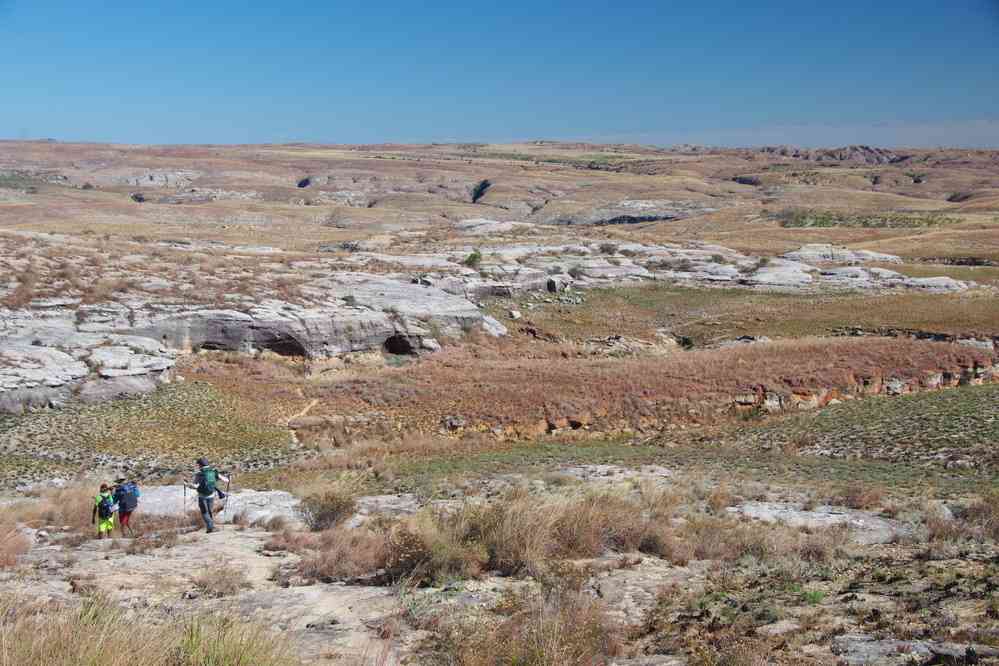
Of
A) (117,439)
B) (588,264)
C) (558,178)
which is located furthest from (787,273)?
(558,178)

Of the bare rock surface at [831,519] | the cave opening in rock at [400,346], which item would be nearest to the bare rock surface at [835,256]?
the cave opening in rock at [400,346]

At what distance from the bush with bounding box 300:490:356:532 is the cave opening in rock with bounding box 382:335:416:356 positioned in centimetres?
1983

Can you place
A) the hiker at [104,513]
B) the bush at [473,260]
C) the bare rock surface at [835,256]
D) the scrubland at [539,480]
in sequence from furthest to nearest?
1. the bare rock surface at [835,256]
2. the bush at [473,260]
3. the hiker at [104,513]
4. the scrubland at [539,480]

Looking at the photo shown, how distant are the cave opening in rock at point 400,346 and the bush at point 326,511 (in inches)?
781

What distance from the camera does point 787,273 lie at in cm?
5291

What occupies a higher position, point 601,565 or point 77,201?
point 77,201

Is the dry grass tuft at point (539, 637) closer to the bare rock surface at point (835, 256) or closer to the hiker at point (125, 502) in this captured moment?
the hiker at point (125, 502)

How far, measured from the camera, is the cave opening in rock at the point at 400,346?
33.6 meters

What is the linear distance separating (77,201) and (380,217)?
1587 inches

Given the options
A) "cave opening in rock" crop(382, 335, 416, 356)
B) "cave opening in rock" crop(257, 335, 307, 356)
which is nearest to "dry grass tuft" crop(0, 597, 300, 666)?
"cave opening in rock" crop(257, 335, 307, 356)

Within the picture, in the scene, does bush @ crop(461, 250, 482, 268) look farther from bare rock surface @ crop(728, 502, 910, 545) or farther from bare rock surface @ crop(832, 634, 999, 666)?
bare rock surface @ crop(832, 634, 999, 666)

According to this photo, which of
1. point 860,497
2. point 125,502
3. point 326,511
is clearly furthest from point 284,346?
point 860,497

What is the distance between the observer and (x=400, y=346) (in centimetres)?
3369

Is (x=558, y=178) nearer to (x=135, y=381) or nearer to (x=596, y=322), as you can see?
(x=596, y=322)
